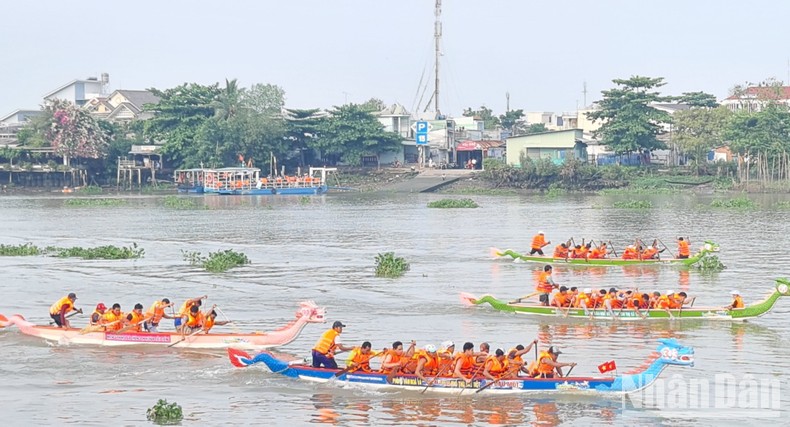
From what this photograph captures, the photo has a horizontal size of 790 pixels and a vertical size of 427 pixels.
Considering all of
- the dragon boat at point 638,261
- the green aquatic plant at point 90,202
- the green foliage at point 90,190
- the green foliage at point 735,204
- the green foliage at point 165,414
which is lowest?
the green foliage at point 165,414

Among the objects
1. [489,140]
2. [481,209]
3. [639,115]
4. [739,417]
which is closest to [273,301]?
[739,417]

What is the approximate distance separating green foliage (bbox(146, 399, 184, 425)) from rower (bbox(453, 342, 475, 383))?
16.9 feet

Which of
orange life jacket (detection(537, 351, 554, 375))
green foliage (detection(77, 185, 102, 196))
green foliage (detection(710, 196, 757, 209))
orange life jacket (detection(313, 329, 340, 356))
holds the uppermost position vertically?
green foliage (detection(77, 185, 102, 196))

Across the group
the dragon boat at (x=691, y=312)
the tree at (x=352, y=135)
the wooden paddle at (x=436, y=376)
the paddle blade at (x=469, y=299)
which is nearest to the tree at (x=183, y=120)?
the tree at (x=352, y=135)

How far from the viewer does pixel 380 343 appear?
25328 millimetres

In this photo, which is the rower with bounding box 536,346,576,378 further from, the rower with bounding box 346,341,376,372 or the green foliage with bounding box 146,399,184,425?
the green foliage with bounding box 146,399,184,425

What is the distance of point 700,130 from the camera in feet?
278

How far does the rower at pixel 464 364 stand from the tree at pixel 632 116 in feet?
214

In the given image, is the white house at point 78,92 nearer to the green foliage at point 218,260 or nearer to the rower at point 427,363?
the green foliage at point 218,260

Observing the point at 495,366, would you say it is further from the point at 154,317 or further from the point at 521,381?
the point at 154,317

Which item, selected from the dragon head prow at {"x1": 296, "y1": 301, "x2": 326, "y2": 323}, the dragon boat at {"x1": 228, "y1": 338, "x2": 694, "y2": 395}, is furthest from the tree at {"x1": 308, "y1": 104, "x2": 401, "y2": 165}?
the dragon boat at {"x1": 228, "y1": 338, "x2": 694, "y2": 395}

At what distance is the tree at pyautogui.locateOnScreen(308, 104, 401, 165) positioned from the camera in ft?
301

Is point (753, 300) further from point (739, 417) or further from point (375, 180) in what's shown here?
point (375, 180)

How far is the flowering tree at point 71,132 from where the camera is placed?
87812 millimetres
